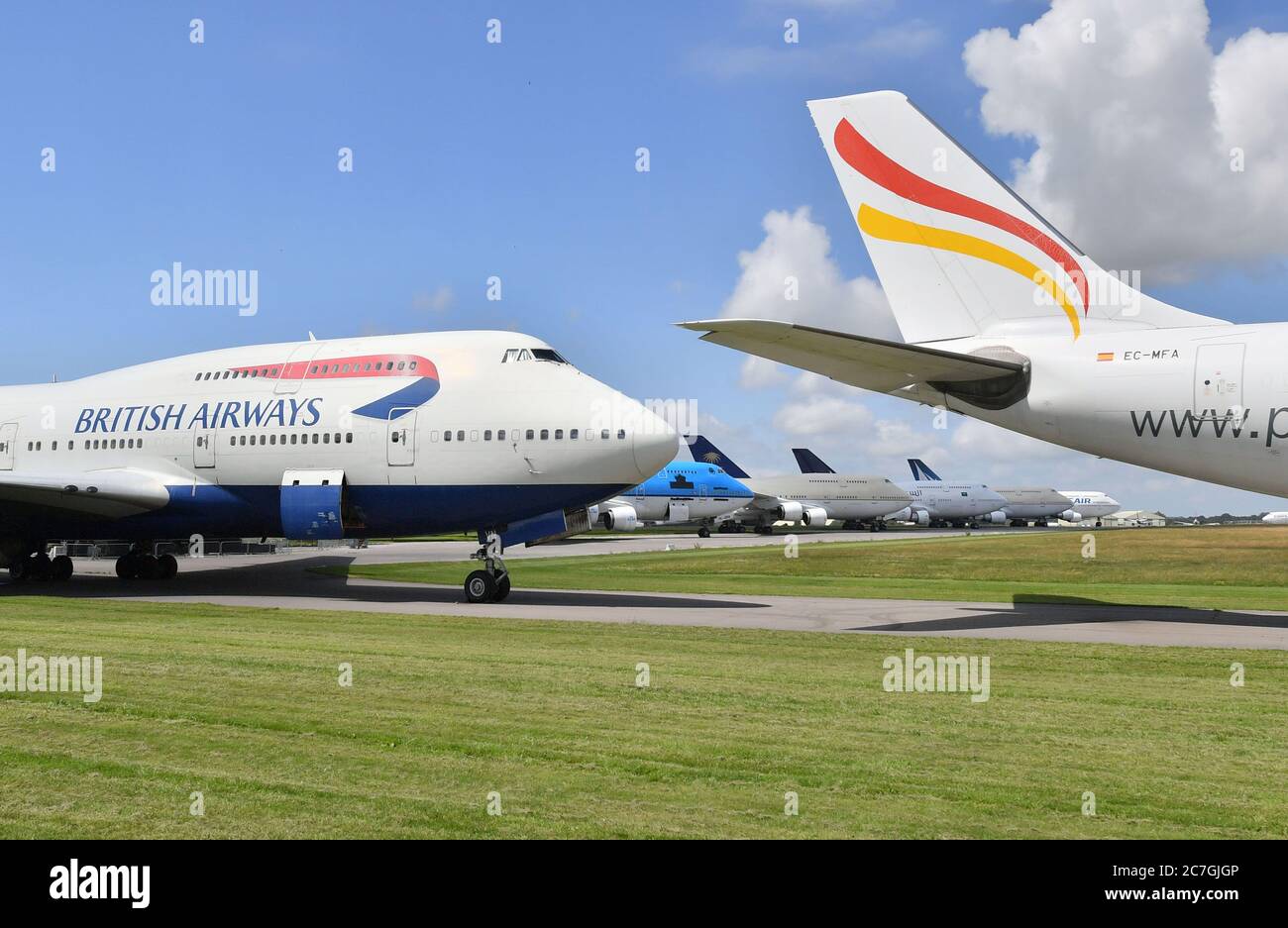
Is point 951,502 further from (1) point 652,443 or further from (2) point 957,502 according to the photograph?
(1) point 652,443

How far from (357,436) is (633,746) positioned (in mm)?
18126

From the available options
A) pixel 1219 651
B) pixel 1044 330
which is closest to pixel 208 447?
pixel 1044 330

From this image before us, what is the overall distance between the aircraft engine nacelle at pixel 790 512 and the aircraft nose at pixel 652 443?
6651 centimetres

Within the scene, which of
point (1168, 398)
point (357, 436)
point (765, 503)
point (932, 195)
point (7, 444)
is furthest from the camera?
point (765, 503)

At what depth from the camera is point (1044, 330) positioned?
67.4 feet

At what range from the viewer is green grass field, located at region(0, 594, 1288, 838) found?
6426mm

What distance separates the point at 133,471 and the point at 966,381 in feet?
68.6

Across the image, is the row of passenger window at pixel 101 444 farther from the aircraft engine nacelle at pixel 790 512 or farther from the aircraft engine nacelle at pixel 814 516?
the aircraft engine nacelle at pixel 814 516

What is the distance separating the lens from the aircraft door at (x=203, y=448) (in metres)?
26.6

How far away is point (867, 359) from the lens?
19.2 metres

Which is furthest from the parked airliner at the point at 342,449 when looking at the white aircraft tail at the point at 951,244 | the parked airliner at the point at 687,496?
the parked airliner at the point at 687,496

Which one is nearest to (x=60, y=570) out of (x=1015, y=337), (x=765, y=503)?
(x=1015, y=337)
